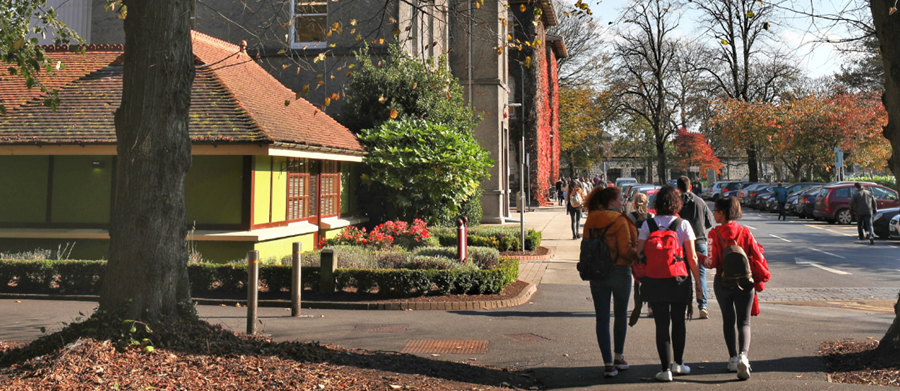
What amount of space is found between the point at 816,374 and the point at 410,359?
3.65 metres

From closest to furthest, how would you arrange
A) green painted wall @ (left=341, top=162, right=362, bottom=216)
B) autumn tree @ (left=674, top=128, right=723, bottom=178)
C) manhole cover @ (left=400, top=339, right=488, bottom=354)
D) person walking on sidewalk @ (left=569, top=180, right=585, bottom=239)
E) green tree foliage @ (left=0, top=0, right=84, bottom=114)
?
1. manhole cover @ (left=400, top=339, right=488, bottom=354)
2. green tree foliage @ (left=0, top=0, right=84, bottom=114)
3. green painted wall @ (left=341, top=162, right=362, bottom=216)
4. person walking on sidewalk @ (left=569, top=180, right=585, bottom=239)
5. autumn tree @ (left=674, top=128, right=723, bottom=178)

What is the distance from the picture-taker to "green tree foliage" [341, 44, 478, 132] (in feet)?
64.2

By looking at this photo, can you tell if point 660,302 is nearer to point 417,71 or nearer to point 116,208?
point 116,208

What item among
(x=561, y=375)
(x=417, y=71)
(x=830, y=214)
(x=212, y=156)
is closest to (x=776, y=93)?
(x=830, y=214)

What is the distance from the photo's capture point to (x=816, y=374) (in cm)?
624

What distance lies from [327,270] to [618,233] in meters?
6.14

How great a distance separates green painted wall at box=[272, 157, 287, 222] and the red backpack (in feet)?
32.4

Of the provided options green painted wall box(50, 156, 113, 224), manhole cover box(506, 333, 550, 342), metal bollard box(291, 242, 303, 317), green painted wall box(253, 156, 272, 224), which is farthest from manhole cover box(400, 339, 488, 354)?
green painted wall box(50, 156, 113, 224)

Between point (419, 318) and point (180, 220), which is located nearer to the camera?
point (180, 220)

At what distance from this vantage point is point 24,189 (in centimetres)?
1428

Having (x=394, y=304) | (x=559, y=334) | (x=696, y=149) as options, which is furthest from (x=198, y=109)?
(x=696, y=149)

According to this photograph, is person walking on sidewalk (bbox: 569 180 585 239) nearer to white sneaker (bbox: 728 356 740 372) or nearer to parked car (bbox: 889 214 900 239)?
parked car (bbox: 889 214 900 239)

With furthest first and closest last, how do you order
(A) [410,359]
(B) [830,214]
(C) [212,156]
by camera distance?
(B) [830,214] < (C) [212,156] < (A) [410,359]

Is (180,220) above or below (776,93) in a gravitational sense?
below
